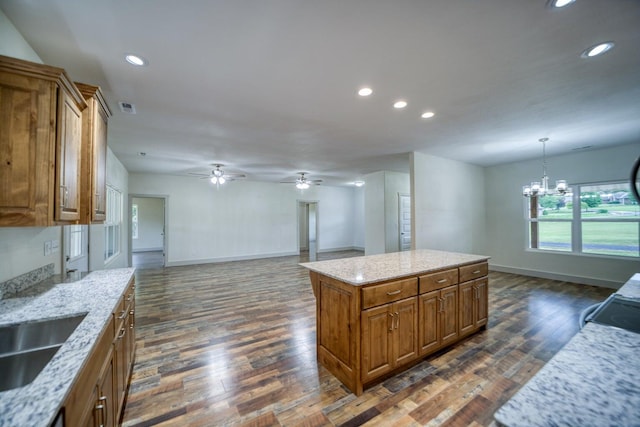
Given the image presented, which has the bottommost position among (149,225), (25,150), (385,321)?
(385,321)

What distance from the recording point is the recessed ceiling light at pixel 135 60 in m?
2.00

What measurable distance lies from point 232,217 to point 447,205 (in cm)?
631

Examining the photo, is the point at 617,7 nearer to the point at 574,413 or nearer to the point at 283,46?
the point at 283,46

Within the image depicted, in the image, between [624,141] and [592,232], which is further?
[592,232]

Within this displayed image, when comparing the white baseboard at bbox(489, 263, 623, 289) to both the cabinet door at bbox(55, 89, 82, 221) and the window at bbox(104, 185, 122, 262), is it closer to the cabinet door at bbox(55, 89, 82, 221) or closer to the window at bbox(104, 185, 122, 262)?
the cabinet door at bbox(55, 89, 82, 221)

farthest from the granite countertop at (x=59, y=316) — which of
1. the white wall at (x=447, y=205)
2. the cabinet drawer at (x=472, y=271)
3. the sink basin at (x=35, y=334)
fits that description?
the white wall at (x=447, y=205)

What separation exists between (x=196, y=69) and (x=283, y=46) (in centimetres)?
85

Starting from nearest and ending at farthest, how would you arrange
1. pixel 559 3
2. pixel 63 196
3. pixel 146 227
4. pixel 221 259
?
1. pixel 559 3
2. pixel 63 196
3. pixel 221 259
4. pixel 146 227

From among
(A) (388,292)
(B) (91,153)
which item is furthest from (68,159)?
(A) (388,292)

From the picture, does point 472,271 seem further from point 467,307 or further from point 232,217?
point 232,217

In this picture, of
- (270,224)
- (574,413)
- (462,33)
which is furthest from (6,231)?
(270,224)

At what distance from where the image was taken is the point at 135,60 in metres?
2.05

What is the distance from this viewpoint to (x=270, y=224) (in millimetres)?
8883

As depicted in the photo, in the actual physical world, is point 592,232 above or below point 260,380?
above
